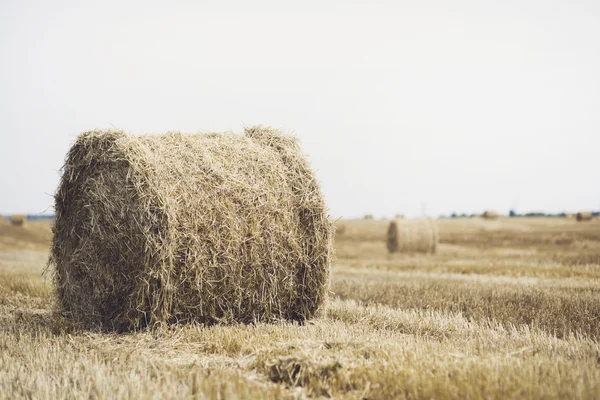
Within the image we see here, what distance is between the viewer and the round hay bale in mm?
6688

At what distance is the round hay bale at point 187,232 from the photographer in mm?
6688

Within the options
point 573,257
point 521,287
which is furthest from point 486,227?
point 521,287

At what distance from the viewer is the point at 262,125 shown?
8.35 metres

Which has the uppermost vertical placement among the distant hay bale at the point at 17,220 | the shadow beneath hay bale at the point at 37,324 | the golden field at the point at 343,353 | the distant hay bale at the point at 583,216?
the distant hay bale at the point at 583,216

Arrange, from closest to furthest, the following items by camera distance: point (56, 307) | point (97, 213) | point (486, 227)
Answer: point (97, 213) → point (56, 307) → point (486, 227)

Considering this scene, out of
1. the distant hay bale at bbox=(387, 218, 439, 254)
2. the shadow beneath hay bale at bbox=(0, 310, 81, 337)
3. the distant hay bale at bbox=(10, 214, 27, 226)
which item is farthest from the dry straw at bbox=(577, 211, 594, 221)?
the shadow beneath hay bale at bbox=(0, 310, 81, 337)

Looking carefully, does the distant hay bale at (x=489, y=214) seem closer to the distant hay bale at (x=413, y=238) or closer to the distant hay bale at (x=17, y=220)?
the distant hay bale at (x=413, y=238)

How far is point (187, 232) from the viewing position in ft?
22.2

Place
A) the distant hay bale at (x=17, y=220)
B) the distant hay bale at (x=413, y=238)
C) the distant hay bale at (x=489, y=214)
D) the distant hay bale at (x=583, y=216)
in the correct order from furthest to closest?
the distant hay bale at (x=489, y=214) → the distant hay bale at (x=583, y=216) → the distant hay bale at (x=17, y=220) → the distant hay bale at (x=413, y=238)

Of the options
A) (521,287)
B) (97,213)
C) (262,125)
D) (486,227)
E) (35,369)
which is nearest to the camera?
(35,369)

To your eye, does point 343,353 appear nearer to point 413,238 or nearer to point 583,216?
point 413,238

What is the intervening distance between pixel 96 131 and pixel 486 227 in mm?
33974

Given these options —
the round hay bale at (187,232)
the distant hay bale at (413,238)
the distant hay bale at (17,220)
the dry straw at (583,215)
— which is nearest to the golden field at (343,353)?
the round hay bale at (187,232)

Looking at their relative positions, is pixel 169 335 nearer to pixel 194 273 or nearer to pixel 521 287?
pixel 194 273
